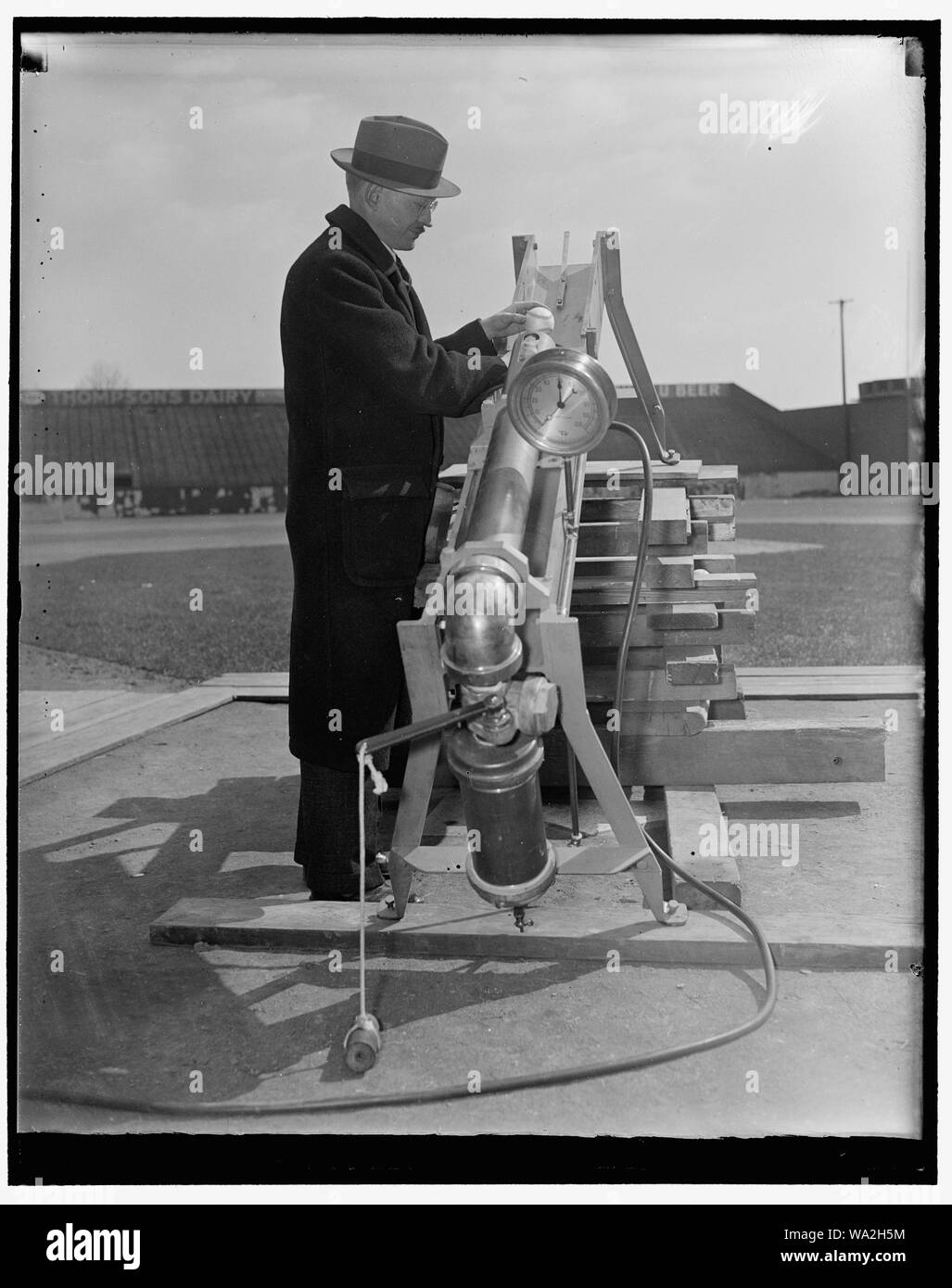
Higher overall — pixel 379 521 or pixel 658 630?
pixel 379 521

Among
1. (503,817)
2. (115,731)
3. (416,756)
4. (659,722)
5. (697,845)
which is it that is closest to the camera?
(503,817)

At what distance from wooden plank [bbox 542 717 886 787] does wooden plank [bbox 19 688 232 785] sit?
205 cm

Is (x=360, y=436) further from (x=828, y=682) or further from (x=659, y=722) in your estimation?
(x=828, y=682)

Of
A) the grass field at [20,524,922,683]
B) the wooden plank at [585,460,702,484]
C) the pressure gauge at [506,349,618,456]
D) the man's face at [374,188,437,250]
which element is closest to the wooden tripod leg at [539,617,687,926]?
the pressure gauge at [506,349,618,456]

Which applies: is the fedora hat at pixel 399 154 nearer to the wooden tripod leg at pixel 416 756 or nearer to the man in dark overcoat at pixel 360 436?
the man in dark overcoat at pixel 360 436

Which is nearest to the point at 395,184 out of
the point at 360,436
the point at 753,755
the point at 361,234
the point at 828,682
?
the point at 361,234

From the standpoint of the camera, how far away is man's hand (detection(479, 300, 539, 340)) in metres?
3.12

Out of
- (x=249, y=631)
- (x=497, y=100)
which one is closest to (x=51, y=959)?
(x=497, y=100)

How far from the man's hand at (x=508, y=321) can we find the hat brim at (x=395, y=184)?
34 cm

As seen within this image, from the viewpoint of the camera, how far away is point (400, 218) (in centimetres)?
316

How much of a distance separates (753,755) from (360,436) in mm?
1715

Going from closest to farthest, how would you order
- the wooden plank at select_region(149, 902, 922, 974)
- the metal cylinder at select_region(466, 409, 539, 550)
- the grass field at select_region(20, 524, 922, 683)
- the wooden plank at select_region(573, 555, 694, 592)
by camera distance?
the metal cylinder at select_region(466, 409, 539, 550)
the wooden plank at select_region(149, 902, 922, 974)
the wooden plank at select_region(573, 555, 694, 592)
the grass field at select_region(20, 524, 922, 683)

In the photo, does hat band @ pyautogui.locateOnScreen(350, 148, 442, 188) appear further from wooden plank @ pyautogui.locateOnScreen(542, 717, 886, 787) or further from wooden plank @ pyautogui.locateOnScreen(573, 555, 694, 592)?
wooden plank @ pyautogui.locateOnScreen(542, 717, 886, 787)
